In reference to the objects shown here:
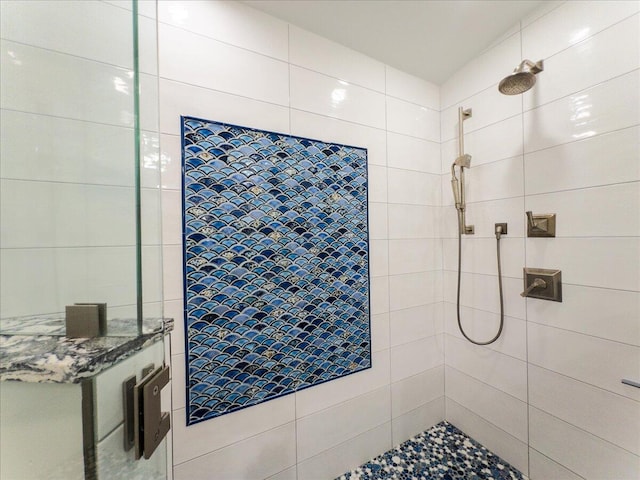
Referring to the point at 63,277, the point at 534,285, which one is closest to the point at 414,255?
the point at 534,285

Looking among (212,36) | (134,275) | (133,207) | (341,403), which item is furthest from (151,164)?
(341,403)

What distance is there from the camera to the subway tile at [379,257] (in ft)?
4.80

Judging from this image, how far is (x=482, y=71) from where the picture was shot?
149 cm

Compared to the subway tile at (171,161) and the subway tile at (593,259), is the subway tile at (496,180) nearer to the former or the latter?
the subway tile at (593,259)

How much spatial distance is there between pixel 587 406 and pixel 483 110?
1.53 meters

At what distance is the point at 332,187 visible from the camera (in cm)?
133

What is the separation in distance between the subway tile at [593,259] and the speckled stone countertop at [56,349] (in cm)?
159

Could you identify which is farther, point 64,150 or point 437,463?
point 437,463

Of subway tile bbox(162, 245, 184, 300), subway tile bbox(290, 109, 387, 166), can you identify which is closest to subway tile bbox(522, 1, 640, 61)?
subway tile bbox(290, 109, 387, 166)

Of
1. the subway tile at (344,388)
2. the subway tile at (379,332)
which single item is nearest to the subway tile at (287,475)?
the subway tile at (344,388)

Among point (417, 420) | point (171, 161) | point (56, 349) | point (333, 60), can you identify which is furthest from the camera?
point (417, 420)

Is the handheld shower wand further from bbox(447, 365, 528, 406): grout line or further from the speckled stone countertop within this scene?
the speckled stone countertop

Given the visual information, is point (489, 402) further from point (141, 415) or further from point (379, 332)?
point (141, 415)

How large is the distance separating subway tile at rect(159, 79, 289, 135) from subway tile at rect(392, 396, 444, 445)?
1790mm
